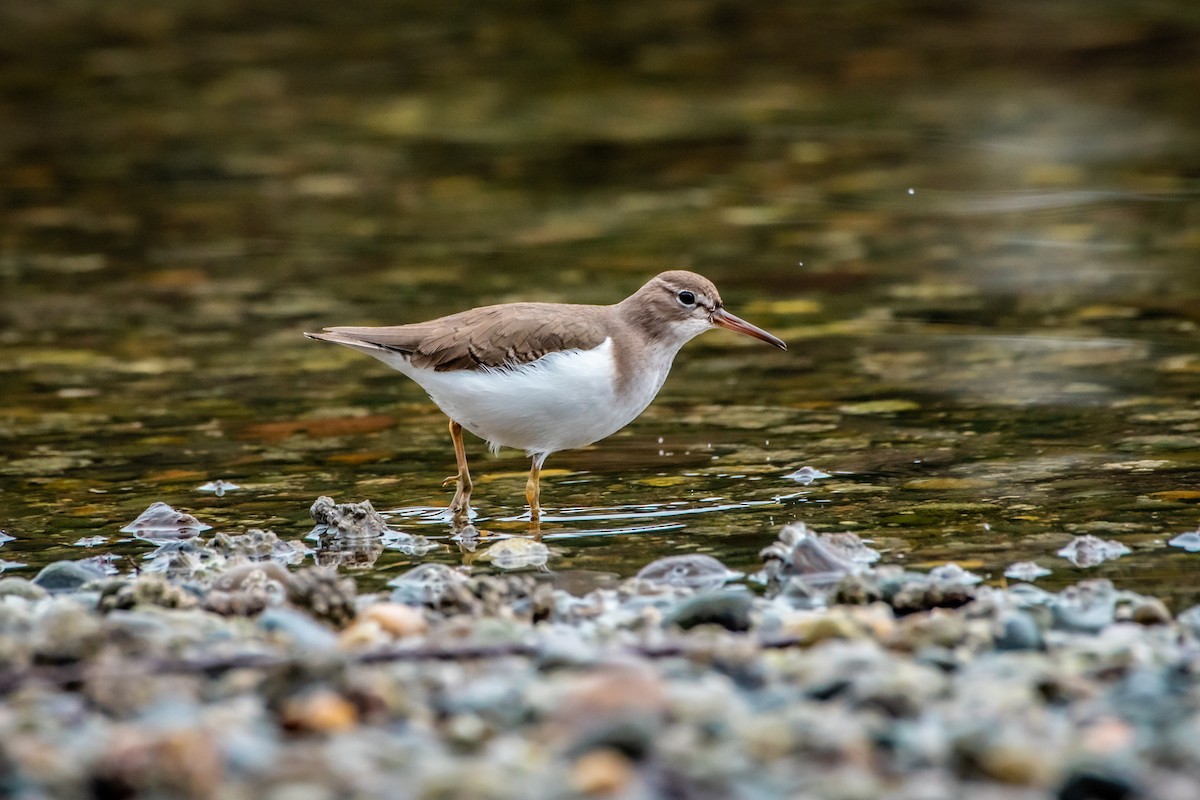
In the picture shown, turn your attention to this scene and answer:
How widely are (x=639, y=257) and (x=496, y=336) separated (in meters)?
5.50

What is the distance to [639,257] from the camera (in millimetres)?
13172

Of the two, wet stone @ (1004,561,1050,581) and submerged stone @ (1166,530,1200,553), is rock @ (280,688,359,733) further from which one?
submerged stone @ (1166,530,1200,553)

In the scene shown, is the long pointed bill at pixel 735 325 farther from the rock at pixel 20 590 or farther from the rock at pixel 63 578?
the rock at pixel 20 590

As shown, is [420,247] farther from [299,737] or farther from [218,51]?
[299,737]

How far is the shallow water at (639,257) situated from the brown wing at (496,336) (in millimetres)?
816

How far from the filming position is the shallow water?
8.00 m

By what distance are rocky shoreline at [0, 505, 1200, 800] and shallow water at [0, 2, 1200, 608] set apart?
0.81 meters

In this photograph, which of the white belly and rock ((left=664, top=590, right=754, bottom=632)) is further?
the white belly

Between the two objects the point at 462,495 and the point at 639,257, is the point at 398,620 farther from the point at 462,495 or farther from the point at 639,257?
the point at 639,257

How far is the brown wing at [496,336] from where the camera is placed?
7723mm

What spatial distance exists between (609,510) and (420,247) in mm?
6434

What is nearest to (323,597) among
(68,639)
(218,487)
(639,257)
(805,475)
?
(68,639)

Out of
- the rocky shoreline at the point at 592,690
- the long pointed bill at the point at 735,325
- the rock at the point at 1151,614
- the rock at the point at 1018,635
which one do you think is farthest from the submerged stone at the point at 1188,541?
the long pointed bill at the point at 735,325

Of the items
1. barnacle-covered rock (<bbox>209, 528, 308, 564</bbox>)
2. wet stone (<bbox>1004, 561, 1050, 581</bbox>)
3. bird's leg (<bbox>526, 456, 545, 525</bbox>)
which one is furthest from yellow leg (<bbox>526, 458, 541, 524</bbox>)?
wet stone (<bbox>1004, 561, 1050, 581</bbox>)
